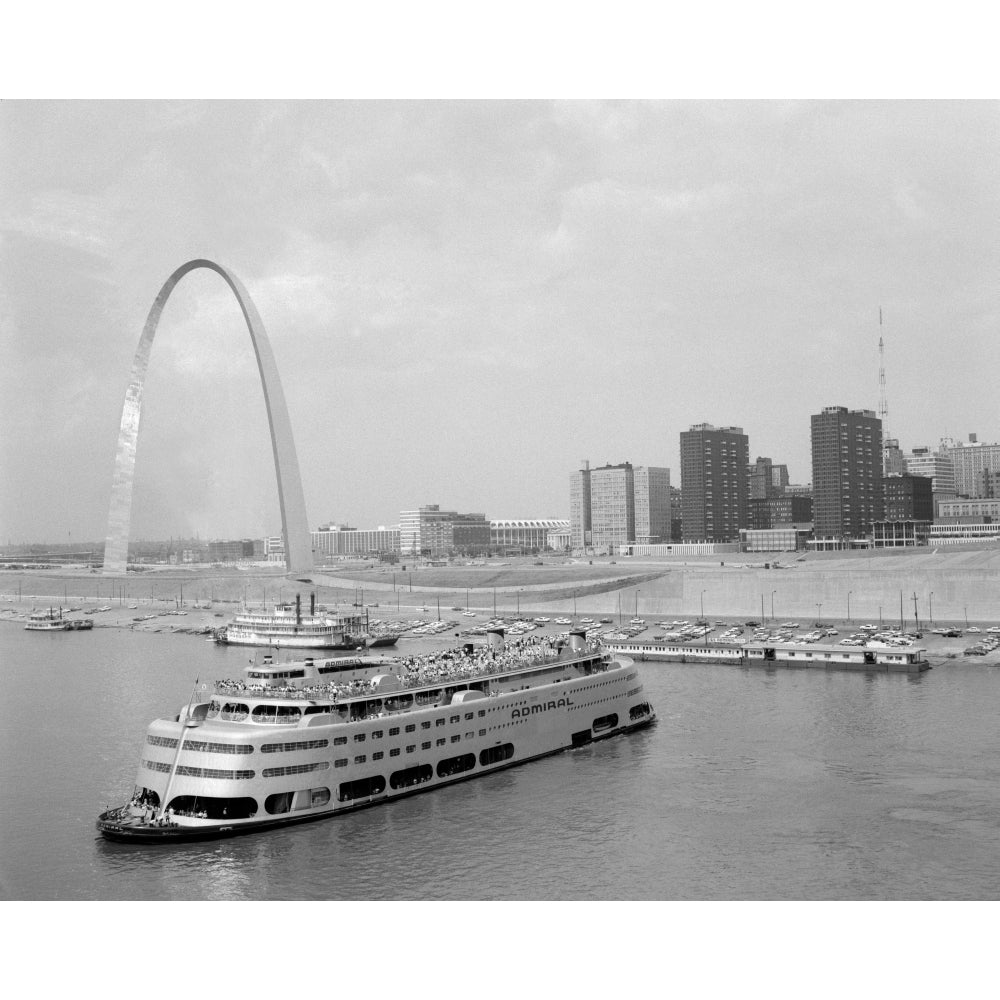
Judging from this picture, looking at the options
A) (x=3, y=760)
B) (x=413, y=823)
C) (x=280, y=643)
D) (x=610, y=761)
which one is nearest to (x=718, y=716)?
(x=610, y=761)

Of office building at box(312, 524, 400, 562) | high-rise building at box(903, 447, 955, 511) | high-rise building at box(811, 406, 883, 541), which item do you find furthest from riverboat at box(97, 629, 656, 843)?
office building at box(312, 524, 400, 562)

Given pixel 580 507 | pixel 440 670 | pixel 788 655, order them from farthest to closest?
pixel 580 507 < pixel 788 655 < pixel 440 670

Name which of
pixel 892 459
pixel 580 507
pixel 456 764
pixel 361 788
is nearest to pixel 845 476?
pixel 892 459

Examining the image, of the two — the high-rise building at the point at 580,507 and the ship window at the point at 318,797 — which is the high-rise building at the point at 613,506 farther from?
the ship window at the point at 318,797

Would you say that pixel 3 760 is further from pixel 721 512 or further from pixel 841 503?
pixel 721 512

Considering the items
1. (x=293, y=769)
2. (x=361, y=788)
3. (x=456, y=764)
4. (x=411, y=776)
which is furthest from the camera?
(x=456, y=764)

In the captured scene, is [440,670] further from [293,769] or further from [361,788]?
[293,769]

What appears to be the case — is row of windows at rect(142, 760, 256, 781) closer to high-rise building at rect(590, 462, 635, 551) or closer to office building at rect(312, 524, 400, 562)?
high-rise building at rect(590, 462, 635, 551)
